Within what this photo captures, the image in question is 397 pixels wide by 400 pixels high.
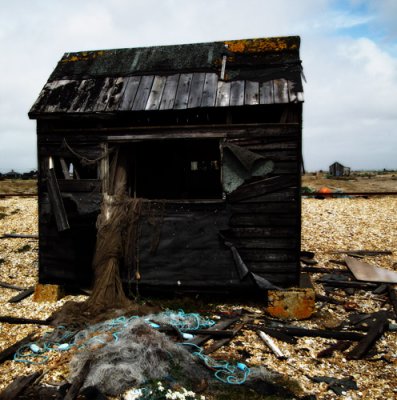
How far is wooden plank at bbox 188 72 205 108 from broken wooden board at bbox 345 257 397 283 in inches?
248

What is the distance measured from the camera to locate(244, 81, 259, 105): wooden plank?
7713 mm

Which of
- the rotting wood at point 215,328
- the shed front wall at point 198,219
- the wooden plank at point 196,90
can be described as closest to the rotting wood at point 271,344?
the rotting wood at point 215,328

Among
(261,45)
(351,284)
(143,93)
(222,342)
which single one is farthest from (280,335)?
(261,45)

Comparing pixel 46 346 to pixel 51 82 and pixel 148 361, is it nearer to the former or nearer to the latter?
pixel 148 361

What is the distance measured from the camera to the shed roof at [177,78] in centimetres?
800

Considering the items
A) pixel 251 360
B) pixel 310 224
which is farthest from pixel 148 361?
pixel 310 224

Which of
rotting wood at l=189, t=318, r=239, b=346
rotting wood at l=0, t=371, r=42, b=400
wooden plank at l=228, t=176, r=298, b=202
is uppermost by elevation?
wooden plank at l=228, t=176, r=298, b=202

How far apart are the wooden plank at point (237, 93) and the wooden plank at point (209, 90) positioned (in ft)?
1.25

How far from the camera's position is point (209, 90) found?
8.20 metres

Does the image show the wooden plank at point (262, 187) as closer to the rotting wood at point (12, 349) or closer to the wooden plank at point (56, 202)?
the wooden plank at point (56, 202)

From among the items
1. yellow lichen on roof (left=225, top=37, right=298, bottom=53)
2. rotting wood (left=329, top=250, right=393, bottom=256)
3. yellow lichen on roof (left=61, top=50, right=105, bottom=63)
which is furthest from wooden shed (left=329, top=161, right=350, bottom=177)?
yellow lichen on roof (left=61, top=50, right=105, bottom=63)

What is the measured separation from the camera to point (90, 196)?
27.4 feet

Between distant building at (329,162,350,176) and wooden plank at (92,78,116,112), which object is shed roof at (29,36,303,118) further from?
distant building at (329,162,350,176)

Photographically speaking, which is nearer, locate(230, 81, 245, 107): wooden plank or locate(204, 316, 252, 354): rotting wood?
locate(204, 316, 252, 354): rotting wood
